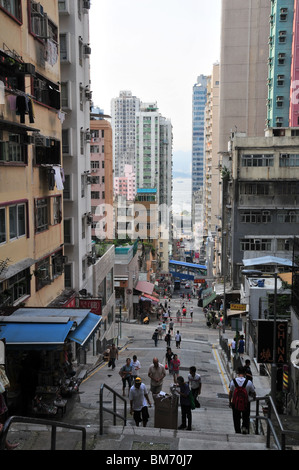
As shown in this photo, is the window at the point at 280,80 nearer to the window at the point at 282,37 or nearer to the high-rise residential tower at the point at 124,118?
the window at the point at 282,37

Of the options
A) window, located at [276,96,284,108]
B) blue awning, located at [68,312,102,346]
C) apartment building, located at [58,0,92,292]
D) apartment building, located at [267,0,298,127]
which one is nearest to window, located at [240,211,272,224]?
apartment building, located at [58,0,92,292]

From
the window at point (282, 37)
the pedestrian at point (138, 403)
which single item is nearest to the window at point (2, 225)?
the pedestrian at point (138, 403)

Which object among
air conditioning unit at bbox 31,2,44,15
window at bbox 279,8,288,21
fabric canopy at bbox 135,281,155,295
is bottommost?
fabric canopy at bbox 135,281,155,295

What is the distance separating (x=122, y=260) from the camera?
1800 inches

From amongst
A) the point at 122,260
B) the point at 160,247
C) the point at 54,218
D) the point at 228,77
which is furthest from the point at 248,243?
the point at 160,247

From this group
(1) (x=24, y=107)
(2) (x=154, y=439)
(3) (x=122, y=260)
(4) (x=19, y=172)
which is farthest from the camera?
(3) (x=122, y=260)

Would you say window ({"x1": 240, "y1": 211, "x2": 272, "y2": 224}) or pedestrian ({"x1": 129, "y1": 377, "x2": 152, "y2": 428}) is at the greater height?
window ({"x1": 240, "y1": 211, "x2": 272, "y2": 224})

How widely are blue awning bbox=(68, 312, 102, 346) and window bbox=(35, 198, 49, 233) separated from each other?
5557 mm

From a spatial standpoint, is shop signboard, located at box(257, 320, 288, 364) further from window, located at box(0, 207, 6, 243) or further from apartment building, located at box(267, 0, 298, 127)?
apartment building, located at box(267, 0, 298, 127)

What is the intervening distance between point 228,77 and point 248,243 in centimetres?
4099

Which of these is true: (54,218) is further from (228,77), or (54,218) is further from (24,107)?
(228,77)

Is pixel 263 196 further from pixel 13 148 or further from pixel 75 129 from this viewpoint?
pixel 13 148

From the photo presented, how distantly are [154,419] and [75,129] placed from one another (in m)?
17.4

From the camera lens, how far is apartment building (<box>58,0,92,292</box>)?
24.2 m
